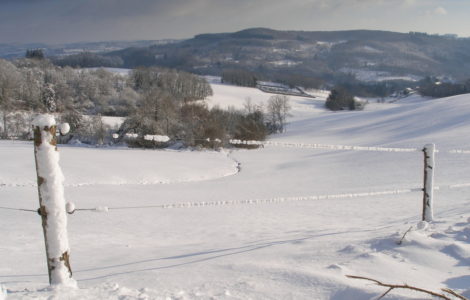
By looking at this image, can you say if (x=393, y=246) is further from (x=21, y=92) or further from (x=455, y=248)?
(x=21, y=92)

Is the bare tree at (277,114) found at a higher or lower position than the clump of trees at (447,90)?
lower

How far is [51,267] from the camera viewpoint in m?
2.85

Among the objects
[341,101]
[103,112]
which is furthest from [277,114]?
[341,101]

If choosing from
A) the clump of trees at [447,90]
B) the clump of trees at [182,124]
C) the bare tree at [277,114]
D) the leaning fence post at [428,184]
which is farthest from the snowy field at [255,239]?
the clump of trees at [447,90]

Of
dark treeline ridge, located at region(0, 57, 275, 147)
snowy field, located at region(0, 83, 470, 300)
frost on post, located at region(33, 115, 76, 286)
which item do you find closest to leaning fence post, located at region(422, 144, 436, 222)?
snowy field, located at region(0, 83, 470, 300)

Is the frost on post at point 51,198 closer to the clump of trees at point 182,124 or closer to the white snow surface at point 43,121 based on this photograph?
the white snow surface at point 43,121

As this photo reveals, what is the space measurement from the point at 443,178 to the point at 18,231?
13.2 m

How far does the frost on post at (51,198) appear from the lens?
2.71m

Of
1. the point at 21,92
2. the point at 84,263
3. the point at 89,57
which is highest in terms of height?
the point at 89,57

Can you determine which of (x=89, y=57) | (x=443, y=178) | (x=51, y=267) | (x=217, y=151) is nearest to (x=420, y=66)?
(x=89, y=57)

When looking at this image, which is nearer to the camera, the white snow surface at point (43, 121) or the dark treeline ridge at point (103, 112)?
the white snow surface at point (43, 121)

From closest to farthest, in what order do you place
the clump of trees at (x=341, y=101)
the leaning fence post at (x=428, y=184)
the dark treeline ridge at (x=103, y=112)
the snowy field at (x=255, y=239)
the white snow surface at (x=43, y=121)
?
the white snow surface at (x=43, y=121), the snowy field at (x=255, y=239), the leaning fence post at (x=428, y=184), the dark treeline ridge at (x=103, y=112), the clump of trees at (x=341, y=101)

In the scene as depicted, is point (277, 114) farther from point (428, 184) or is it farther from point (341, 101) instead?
point (428, 184)

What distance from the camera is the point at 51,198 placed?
2807mm
